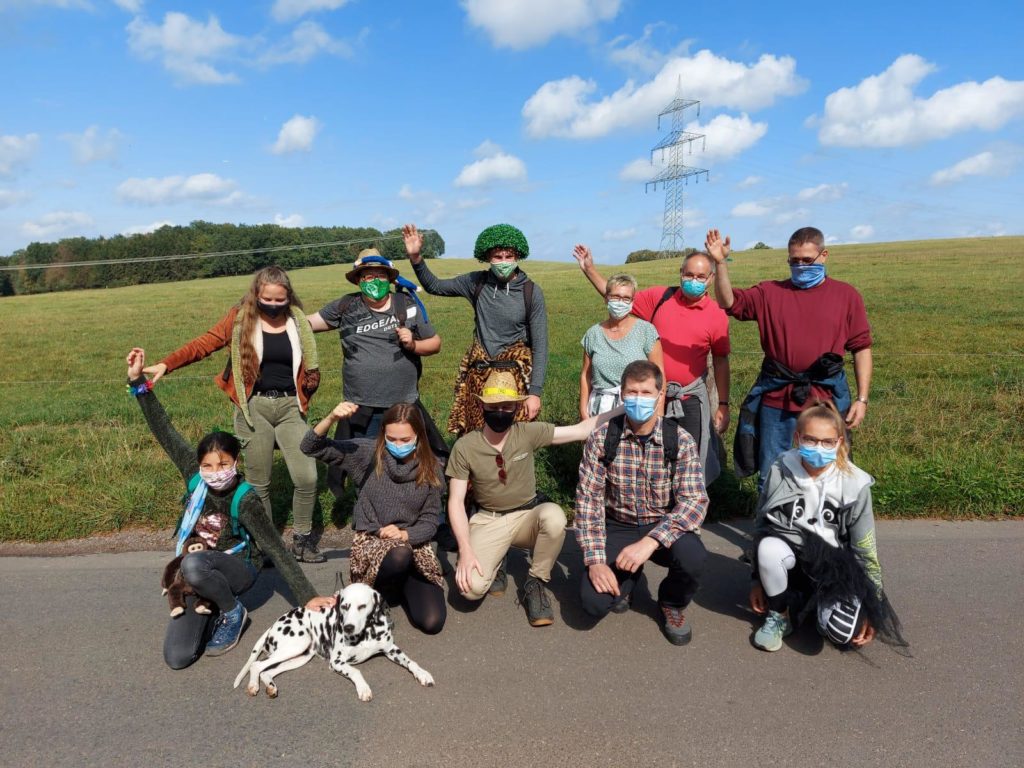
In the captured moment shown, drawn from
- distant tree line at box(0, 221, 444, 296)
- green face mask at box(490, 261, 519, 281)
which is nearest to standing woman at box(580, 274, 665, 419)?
green face mask at box(490, 261, 519, 281)

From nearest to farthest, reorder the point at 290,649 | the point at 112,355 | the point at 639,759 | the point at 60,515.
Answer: the point at 639,759 → the point at 290,649 → the point at 60,515 → the point at 112,355

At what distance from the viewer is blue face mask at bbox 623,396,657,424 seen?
4.04 meters

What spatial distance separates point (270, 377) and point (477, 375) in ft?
4.90

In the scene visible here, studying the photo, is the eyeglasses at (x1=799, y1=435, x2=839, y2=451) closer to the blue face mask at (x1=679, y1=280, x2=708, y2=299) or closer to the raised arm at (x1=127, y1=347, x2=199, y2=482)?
the blue face mask at (x1=679, y1=280, x2=708, y2=299)

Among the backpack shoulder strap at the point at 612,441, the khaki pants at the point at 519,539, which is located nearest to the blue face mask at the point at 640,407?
the backpack shoulder strap at the point at 612,441

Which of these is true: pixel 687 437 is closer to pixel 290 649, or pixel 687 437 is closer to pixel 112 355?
pixel 290 649

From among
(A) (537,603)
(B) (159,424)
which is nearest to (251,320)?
(B) (159,424)

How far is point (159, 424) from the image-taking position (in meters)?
4.22

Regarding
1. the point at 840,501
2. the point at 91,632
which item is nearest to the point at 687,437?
the point at 840,501

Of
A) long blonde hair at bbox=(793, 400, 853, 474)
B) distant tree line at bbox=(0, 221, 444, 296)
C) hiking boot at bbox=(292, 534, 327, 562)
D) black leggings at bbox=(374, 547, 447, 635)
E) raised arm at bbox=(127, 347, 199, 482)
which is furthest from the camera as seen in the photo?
distant tree line at bbox=(0, 221, 444, 296)

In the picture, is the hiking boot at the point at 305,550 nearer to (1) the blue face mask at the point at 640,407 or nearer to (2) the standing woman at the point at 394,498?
(2) the standing woman at the point at 394,498

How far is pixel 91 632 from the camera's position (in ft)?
13.3

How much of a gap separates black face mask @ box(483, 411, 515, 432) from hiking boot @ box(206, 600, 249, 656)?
1.79 metres

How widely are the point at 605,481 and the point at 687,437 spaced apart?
558 millimetres
